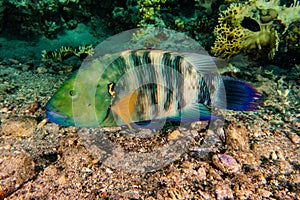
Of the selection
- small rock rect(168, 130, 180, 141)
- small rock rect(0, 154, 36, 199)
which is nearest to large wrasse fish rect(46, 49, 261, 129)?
small rock rect(168, 130, 180, 141)

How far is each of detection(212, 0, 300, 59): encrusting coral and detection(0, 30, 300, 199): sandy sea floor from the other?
134cm

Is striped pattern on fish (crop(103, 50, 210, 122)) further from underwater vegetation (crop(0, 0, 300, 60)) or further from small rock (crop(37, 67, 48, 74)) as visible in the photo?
small rock (crop(37, 67, 48, 74))

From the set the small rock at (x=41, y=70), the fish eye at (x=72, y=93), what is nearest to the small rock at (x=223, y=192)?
the fish eye at (x=72, y=93)

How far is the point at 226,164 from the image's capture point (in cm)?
215

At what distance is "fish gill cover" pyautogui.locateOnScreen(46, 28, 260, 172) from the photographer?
2.06 m

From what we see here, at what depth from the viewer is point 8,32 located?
608 centimetres

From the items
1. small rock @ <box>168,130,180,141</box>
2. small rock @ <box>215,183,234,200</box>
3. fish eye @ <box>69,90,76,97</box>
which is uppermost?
fish eye @ <box>69,90,76,97</box>

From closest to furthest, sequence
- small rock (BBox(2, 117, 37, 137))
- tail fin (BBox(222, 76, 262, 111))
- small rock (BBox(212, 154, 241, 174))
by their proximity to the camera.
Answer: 1. small rock (BBox(212, 154, 241, 174))
2. tail fin (BBox(222, 76, 262, 111))
3. small rock (BBox(2, 117, 37, 137))

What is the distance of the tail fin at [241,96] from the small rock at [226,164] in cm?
49

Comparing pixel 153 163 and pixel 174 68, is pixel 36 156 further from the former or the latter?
pixel 174 68

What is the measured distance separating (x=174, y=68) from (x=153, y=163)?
3.14ft

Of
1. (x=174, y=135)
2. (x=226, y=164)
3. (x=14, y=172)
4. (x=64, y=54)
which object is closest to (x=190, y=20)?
(x=64, y=54)

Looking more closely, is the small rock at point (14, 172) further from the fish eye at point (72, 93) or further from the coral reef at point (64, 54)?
the coral reef at point (64, 54)

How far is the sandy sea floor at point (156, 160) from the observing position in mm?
1917
